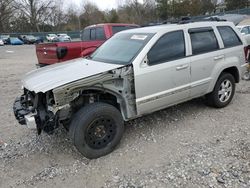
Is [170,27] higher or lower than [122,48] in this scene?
higher

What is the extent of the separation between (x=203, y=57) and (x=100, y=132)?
244 cm

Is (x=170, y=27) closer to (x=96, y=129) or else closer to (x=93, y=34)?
(x=96, y=129)

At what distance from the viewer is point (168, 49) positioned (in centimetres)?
480

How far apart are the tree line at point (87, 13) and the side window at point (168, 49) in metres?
52.3

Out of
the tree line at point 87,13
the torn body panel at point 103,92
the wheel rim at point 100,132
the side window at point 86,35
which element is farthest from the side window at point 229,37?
the tree line at point 87,13

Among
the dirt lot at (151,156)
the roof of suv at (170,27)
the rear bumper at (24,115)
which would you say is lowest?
the dirt lot at (151,156)

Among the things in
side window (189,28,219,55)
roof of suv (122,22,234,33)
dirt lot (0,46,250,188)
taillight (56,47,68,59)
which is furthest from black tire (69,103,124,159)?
taillight (56,47,68,59)

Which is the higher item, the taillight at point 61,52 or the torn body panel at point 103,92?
the taillight at point 61,52

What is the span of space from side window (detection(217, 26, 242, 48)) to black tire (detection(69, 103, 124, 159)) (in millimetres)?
2895

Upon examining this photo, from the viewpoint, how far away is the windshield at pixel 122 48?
15.0 ft

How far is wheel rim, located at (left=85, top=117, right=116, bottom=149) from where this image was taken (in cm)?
404

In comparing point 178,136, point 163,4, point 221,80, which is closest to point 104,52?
point 178,136

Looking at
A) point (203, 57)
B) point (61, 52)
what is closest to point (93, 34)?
point (61, 52)

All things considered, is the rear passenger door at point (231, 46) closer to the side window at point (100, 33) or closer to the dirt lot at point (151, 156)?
the dirt lot at point (151, 156)
